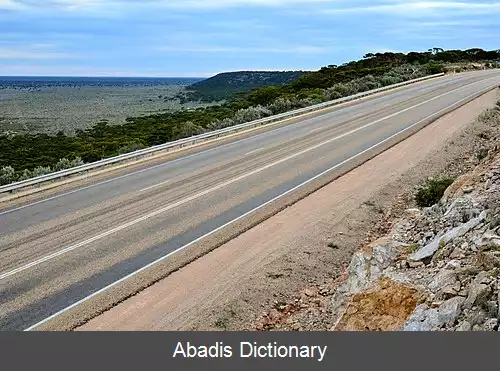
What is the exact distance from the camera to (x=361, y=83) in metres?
53.0

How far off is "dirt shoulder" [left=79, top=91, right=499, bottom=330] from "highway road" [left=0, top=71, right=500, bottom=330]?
2.83 ft

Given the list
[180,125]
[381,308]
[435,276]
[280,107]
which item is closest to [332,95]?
[280,107]

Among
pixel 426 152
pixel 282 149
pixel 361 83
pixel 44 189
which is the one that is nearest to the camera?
pixel 44 189

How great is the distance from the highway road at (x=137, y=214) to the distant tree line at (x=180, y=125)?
6151 mm

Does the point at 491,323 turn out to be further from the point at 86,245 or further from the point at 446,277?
the point at 86,245

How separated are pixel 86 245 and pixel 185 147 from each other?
1307cm

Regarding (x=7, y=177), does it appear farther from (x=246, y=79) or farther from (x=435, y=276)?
(x=246, y=79)

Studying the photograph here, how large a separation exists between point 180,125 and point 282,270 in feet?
108

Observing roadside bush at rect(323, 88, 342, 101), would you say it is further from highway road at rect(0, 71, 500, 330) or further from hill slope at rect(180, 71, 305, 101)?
hill slope at rect(180, 71, 305, 101)

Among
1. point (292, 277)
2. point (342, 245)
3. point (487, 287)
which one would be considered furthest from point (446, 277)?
point (342, 245)

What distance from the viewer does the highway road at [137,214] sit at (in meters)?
10.1

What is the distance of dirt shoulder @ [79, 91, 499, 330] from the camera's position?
900 cm

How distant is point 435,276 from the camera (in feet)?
25.1

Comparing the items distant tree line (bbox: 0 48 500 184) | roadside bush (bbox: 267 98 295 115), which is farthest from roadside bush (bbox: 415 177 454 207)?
roadside bush (bbox: 267 98 295 115)
